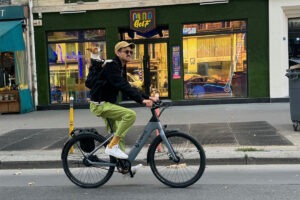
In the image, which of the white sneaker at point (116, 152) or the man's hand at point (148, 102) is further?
the white sneaker at point (116, 152)

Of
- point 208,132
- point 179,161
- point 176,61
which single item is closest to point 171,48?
point 176,61

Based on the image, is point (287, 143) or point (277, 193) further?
point (287, 143)

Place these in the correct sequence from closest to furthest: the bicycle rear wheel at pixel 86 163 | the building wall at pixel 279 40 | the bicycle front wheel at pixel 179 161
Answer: the bicycle front wheel at pixel 179 161
the bicycle rear wheel at pixel 86 163
the building wall at pixel 279 40

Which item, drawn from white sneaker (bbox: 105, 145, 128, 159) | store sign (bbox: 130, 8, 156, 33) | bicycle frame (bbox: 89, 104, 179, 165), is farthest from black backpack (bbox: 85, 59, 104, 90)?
store sign (bbox: 130, 8, 156, 33)

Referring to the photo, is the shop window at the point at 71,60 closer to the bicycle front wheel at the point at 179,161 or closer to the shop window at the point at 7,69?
the shop window at the point at 7,69

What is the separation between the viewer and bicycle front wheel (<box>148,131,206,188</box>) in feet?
18.7

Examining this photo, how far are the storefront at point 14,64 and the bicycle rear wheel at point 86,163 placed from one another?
9.11m

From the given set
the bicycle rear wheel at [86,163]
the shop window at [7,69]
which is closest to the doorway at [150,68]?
the shop window at [7,69]

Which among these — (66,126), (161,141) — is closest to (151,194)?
(161,141)

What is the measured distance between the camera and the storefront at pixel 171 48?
1483 cm

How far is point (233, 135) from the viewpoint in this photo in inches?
358

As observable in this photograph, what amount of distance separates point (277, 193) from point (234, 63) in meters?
9.96

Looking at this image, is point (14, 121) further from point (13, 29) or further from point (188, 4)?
point (188, 4)

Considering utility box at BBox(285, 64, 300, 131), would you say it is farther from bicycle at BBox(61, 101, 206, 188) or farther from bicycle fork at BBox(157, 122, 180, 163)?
Answer: bicycle fork at BBox(157, 122, 180, 163)
